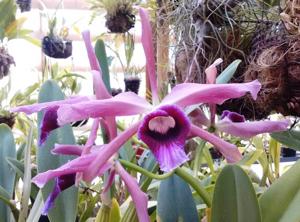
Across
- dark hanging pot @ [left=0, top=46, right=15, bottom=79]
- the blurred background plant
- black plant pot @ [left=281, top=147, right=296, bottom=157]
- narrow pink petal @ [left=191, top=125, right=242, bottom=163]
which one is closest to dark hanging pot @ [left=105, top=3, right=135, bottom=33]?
dark hanging pot @ [left=0, top=46, right=15, bottom=79]

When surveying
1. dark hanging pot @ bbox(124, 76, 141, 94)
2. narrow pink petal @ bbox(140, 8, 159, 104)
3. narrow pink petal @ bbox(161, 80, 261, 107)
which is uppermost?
narrow pink petal @ bbox(140, 8, 159, 104)

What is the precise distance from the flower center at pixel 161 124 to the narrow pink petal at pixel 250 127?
103mm

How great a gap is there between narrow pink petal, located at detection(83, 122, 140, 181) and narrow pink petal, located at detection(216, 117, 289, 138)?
12 cm

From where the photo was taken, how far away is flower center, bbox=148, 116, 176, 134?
1.27 feet

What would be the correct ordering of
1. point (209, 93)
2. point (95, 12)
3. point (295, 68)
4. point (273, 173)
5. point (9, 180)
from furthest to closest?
1. point (95, 12)
2. point (273, 173)
3. point (9, 180)
4. point (295, 68)
5. point (209, 93)

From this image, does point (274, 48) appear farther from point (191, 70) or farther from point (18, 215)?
point (18, 215)

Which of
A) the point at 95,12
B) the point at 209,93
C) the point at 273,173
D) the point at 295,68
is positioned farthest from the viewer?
the point at 95,12

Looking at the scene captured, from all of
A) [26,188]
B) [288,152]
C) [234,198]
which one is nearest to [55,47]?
[288,152]

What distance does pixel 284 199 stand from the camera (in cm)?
47

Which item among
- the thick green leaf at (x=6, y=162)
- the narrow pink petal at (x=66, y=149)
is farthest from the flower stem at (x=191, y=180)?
the thick green leaf at (x=6, y=162)

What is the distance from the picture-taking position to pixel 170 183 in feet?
1.65

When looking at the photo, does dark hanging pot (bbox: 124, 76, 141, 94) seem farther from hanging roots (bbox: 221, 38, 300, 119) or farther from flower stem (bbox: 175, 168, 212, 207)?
flower stem (bbox: 175, 168, 212, 207)

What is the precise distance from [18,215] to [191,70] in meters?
0.39

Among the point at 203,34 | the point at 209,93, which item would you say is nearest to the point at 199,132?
the point at 209,93
